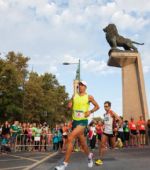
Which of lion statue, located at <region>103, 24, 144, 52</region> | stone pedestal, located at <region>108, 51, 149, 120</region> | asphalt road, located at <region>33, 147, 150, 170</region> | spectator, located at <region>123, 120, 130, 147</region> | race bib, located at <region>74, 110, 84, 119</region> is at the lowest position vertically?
asphalt road, located at <region>33, 147, 150, 170</region>

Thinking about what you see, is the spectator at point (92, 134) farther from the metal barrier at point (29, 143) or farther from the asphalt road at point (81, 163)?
the asphalt road at point (81, 163)

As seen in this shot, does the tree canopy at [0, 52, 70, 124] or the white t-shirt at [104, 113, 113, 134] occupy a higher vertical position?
the tree canopy at [0, 52, 70, 124]

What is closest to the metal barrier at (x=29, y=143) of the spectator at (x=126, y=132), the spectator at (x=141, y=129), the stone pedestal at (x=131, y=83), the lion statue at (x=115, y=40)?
the spectator at (x=126, y=132)

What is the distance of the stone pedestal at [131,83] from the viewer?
26953 mm

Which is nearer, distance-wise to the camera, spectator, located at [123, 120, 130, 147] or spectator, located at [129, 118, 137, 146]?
spectator, located at [123, 120, 130, 147]

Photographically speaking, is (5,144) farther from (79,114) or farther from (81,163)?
(79,114)

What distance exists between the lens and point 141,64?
28.0m

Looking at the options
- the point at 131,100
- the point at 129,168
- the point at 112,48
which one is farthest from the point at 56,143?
the point at 129,168

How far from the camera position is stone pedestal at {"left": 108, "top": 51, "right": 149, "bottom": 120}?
26953mm

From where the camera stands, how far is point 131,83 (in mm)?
27703

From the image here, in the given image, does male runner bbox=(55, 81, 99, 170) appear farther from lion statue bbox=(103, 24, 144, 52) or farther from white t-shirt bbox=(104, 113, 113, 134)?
lion statue bbox=(103, 24, 144, 52)

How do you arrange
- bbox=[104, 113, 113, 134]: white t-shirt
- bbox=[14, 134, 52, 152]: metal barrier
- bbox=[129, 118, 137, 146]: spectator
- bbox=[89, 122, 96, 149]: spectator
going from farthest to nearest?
bbox=[14, 134, 52, 152]: metal barrier
bbox=[129, 118, 137, 146]: spectator
bbox=[89, 122, 96, 149]: spectator
bbox=[104, 113, 113, 134]: white t-shirt

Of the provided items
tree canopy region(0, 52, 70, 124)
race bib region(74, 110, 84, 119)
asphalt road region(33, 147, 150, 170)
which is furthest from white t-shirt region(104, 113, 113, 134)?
tree canopy region(0, 52, 70, 124)

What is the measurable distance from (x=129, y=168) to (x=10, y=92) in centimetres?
4819
